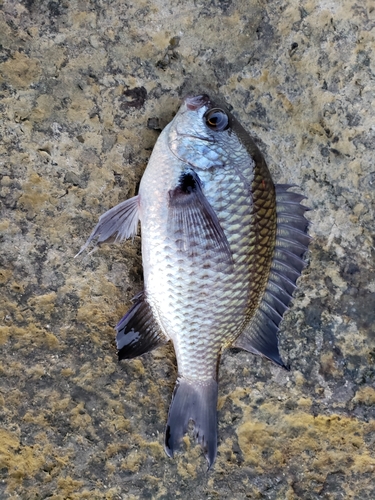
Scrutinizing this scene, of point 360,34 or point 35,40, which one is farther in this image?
point 360,34

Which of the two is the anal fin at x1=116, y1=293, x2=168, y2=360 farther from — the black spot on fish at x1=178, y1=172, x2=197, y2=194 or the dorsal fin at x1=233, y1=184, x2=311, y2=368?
the black spot on fish at x1=178, y1=172, x2=197, y2=194

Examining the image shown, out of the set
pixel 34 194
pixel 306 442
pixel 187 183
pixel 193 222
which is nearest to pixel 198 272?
pixel 193 222

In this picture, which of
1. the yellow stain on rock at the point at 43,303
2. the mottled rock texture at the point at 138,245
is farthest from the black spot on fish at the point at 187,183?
the yellow stain on rock at the point at 43,303

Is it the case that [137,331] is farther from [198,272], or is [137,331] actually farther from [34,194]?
[34,194]

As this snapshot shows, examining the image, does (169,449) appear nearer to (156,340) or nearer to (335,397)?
(156,340)

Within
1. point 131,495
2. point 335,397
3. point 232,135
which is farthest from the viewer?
point 335,397

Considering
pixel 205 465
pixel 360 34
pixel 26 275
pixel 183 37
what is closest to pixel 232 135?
pixel 183 37
